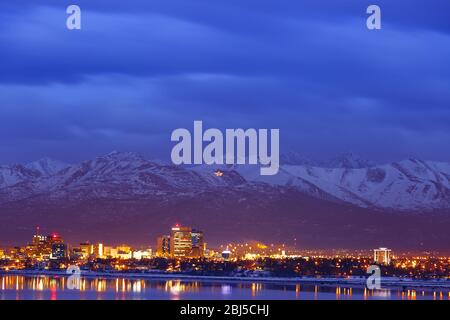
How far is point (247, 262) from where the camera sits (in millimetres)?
184375

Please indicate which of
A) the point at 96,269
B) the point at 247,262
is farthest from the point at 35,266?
the point at 247,262

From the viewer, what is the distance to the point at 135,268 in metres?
188

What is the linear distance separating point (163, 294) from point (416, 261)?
9293 cm

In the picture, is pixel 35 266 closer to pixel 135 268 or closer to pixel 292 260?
pixel 135 268
